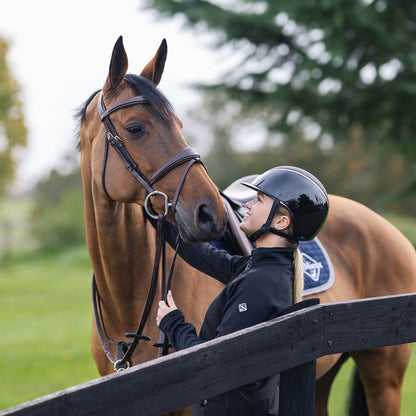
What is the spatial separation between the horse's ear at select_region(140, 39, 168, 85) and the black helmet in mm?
869

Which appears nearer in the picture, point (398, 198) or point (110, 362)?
point (110, 362)

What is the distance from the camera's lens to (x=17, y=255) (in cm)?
2319

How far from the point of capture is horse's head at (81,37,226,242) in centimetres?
229

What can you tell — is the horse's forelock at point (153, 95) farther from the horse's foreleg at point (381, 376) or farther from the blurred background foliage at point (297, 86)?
the blurred background foliage at point (297, 86)

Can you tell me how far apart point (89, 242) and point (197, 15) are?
695 centimetres

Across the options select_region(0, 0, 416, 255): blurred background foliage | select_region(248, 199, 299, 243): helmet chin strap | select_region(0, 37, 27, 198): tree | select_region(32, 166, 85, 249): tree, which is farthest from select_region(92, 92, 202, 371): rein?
select_region(32, 166, 85, 249): tree

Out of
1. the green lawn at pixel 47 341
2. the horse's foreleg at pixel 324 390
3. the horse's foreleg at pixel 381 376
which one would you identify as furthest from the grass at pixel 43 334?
the horse's foreleg at pixel 381 376

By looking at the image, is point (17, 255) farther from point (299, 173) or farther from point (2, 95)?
point (299, 173)

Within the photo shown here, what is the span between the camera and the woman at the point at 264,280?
6.18ft

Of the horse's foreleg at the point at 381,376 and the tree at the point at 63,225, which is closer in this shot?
the horse's foreleg at the point at 381,376

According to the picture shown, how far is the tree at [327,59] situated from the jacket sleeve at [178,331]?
674cm

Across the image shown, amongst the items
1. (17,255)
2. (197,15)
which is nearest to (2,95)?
(17,255)

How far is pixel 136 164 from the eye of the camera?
2.45 meters

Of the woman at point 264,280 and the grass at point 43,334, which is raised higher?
the grass at point 43,334
